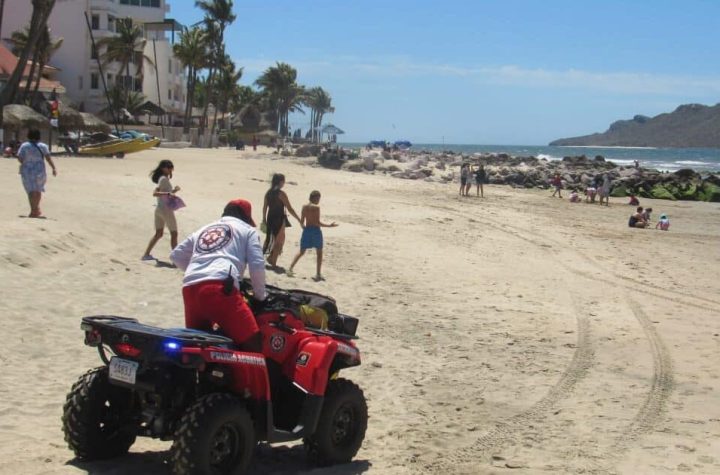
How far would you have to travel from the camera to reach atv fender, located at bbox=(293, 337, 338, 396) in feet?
17.6

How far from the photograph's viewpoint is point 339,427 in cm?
578

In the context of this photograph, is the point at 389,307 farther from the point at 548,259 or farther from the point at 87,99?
the point at 87,99

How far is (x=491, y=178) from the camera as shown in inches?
1901

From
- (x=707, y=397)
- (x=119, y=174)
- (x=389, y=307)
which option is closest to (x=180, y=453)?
(x=707, y=397)

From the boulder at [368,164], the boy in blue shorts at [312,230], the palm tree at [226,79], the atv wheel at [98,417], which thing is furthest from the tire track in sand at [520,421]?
the palm tree at [226,79]

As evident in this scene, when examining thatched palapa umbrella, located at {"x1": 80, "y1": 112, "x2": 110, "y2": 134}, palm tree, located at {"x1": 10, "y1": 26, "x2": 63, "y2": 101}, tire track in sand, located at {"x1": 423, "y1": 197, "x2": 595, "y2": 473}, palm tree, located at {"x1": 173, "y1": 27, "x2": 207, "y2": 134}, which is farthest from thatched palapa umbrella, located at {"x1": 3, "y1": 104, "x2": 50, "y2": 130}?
palm tree, located at {"x1": 173, "y1": 27, "x2": 207, "y2": 134}

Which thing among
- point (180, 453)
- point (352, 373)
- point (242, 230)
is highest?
point (242, 230)

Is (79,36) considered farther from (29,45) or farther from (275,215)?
(275,215)

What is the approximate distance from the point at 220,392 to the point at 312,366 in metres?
0.66

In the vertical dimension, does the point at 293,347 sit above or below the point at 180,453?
above

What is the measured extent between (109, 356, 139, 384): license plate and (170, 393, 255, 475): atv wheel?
38cm

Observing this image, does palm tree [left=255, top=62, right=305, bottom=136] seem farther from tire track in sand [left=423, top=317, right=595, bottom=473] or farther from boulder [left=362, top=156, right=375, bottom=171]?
tire track in sand [left=423, top=317, right=595, bottom=473]

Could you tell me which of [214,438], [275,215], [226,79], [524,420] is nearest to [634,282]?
[275,215]

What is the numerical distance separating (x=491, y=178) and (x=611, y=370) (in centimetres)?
3991
